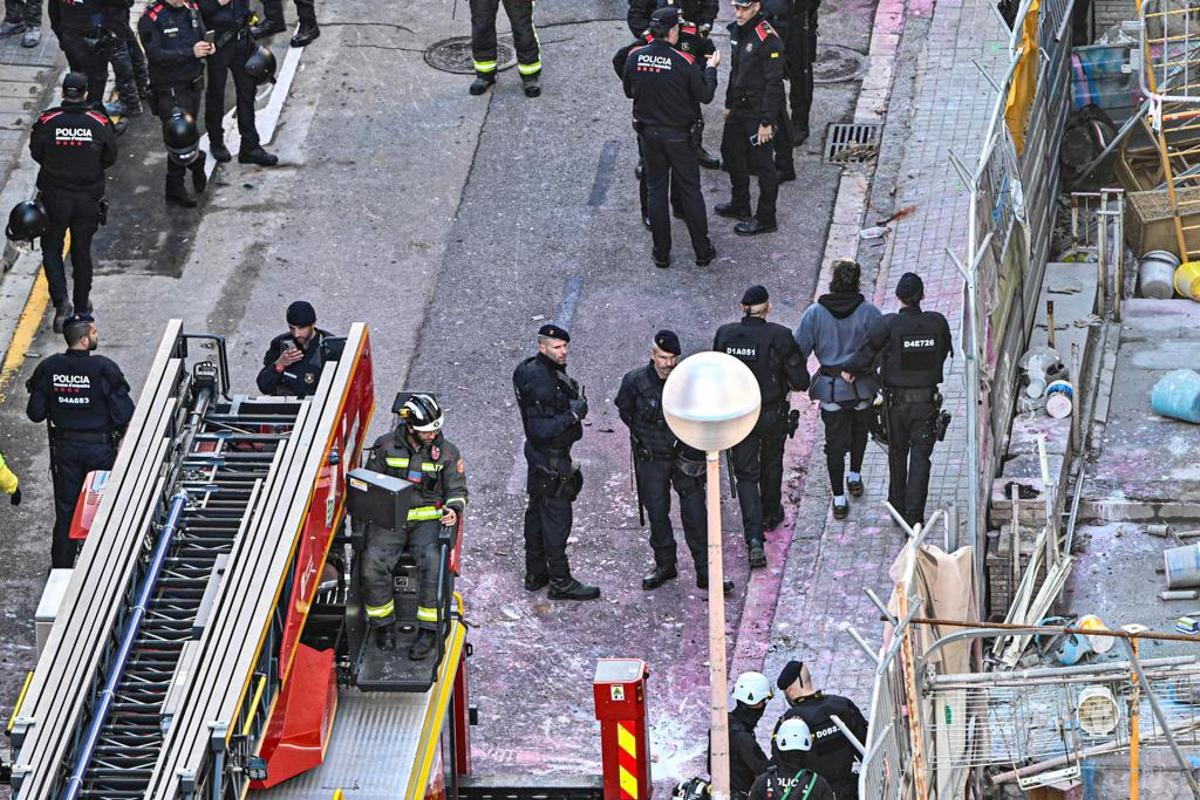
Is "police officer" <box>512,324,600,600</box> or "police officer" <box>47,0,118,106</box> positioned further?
"police officer" <box>47,0,118,106</box>

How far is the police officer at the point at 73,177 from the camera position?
17.1m

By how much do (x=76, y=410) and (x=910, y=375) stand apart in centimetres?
516

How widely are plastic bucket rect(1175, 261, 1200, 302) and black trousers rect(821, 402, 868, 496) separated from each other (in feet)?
11.4

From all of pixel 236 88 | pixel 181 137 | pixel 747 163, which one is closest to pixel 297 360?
pixel 181 137

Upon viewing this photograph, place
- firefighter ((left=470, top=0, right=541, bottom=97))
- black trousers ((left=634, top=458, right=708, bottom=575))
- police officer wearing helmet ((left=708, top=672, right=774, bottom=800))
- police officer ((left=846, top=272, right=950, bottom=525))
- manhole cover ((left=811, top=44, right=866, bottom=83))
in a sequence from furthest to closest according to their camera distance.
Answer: manhole cover ((left=811, top=44, right=866, bottom=83)) < firefighter ((left=470, top=0, right=541, bottom=97)) < black trousers ((left=634, top=458, right=708, bottom=575)) < police officer ((left=846, top=272, right=950, bottom=525)) < police officer wearing helmet ((left=708, top=672, right=774, bottom=800))

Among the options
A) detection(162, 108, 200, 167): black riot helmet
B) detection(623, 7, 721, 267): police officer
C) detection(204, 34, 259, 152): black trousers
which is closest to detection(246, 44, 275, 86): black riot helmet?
detection(204, 34, 259, 152): black trousers

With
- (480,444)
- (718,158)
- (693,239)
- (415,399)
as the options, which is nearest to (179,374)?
(415,399)

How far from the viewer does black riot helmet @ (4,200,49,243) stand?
17.1 m

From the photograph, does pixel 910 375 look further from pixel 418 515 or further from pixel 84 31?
pixel 84 31

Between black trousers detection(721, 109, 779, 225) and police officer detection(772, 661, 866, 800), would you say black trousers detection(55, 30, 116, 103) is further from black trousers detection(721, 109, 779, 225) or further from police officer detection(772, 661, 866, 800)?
police officer detection(772, 661, 866, 800)

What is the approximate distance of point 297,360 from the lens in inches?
576

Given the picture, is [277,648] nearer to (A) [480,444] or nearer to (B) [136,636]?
(B) [136,636]

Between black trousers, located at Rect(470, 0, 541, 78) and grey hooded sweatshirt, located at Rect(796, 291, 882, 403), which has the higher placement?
grey hooded sweatshirt, located at Rect(796, 291, 882, 403)

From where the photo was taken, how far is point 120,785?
35.0 feet
